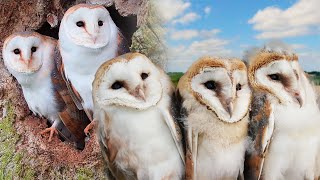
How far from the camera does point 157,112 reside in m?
2.35

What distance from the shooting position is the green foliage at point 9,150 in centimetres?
289

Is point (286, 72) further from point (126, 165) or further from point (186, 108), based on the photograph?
point (126, 165)

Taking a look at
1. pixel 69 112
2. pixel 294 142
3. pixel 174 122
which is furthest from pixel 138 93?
pixel 69 112

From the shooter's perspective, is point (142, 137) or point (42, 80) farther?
point (42, 80)

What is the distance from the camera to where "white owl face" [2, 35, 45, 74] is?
2773mm

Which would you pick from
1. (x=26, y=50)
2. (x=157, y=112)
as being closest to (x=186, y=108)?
(x=157, y=112)

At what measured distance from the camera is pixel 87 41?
2.59m

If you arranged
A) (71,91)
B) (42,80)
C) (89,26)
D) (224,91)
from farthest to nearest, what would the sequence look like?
(42,80), (71,91), (89,26), (224,91)

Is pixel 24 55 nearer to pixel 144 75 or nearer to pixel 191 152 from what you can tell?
pixel 144 75

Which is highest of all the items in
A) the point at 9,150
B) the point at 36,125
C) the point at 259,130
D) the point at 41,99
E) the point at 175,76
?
the point at 175,76

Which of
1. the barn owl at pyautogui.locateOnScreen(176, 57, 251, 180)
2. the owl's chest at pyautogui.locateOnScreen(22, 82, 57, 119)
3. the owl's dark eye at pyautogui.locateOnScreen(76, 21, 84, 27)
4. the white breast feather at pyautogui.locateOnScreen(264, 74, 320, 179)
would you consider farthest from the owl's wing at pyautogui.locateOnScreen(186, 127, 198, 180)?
the owl's chest at pyautogui.locateOnScreen(22, 82, 57, 119)

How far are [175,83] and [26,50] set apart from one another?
24.9 inches

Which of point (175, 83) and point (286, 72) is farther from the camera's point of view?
point (175, 83)

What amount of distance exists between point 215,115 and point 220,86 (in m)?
0.11
